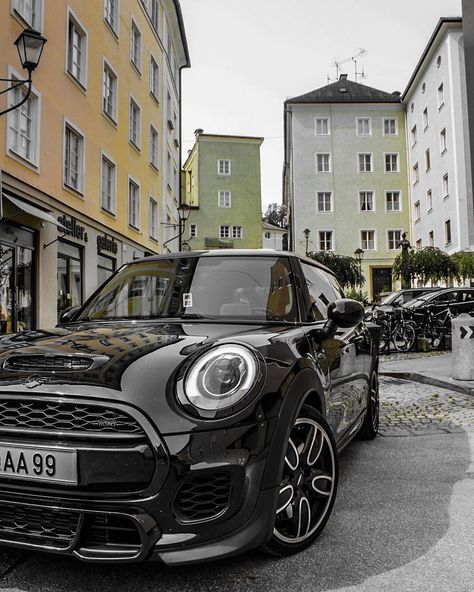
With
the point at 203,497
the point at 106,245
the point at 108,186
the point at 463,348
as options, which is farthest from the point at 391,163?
the point at 203,497

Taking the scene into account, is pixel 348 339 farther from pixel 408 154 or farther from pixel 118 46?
pixel 408 154

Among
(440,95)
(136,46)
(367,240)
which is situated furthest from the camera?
(367,240)

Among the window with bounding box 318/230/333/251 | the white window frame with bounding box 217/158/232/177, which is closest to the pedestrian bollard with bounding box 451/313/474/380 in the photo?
the window with bounding box 318/230/333/251

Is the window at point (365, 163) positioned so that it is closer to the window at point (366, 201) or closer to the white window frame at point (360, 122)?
the white window frame at point (360, 122)

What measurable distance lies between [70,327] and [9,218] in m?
8.16

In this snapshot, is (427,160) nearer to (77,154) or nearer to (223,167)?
(223,167)

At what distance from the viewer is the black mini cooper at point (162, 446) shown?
1.91 metres

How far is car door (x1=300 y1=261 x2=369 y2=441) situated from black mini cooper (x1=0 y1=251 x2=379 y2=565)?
453 millimetres

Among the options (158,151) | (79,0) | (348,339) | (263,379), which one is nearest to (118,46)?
(79,0)

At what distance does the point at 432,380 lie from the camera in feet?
27.1

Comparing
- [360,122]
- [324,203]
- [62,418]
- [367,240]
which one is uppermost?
[360,122]

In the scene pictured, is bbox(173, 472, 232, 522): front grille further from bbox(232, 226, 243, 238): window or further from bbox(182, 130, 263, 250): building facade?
bbox(232, 226, 243, 238): window

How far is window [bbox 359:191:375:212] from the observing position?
39281 millimetres

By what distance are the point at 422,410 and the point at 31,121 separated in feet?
32.1
